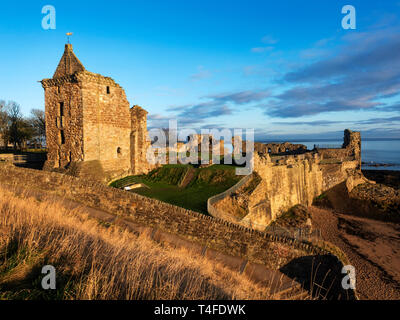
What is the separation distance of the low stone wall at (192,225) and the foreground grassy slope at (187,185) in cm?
315

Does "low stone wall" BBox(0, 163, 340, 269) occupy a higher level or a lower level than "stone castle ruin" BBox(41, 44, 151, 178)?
lower

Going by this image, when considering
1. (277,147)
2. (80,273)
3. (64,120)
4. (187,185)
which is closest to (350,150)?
(277,147)

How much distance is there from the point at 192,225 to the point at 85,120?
581 inches

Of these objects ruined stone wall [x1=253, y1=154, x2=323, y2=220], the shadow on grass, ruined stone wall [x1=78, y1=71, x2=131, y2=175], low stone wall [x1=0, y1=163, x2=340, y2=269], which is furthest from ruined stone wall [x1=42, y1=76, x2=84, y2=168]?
the shadow on grass

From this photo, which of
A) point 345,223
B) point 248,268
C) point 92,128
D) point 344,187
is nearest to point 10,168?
point 92,128

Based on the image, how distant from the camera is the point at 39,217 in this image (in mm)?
6215

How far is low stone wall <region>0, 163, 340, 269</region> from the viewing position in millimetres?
10805

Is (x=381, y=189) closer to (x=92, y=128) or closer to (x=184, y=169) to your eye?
(x=184, y=169)

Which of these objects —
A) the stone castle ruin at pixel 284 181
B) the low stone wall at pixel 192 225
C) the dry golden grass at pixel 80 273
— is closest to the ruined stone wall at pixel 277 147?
the stone castle ruin at pixel 284 181

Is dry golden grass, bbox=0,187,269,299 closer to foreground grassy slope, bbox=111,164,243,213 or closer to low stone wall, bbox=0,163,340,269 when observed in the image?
low stone wall, bbox=0,163,340,269

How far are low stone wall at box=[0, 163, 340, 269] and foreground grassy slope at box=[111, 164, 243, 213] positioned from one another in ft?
10.3

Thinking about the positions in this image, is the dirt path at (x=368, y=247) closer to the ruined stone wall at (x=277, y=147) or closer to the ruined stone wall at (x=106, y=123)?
the ruined stone wall at (x=277, y=147)

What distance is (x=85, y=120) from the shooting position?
1969cm
